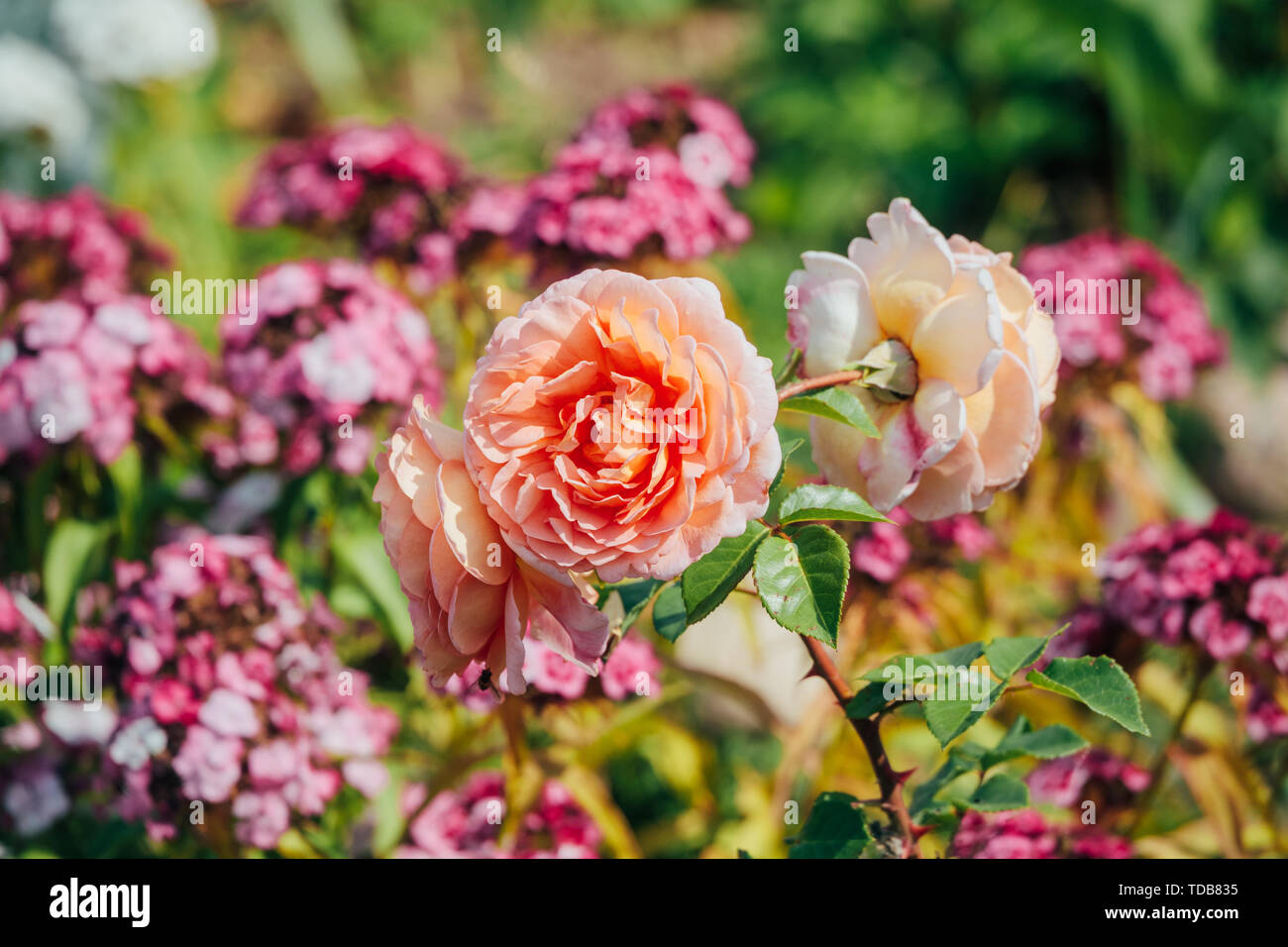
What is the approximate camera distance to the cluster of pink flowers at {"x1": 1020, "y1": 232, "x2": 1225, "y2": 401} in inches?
54.9

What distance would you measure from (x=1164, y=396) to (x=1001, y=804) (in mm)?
A: 943

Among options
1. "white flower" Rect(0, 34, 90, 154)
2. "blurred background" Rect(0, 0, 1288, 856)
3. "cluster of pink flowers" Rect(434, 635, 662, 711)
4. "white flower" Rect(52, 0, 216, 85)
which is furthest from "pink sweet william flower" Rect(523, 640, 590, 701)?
"white flower" Rect(0, 34, 90, 154)

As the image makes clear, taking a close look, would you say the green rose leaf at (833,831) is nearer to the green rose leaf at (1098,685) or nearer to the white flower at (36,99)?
the green rose leaf at (1098,685)

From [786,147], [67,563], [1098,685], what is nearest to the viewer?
[1098,685]

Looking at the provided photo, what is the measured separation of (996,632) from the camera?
1.31m

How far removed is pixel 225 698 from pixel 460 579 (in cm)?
50

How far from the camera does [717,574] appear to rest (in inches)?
23.4

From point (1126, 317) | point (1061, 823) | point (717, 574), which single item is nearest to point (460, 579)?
point (717, 574)

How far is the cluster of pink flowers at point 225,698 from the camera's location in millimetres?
937

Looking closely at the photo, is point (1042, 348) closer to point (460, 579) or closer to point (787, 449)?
point (787, 449)

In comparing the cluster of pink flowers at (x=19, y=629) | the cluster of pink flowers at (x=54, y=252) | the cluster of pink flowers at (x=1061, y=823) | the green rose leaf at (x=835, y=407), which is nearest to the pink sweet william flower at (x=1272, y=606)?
the cluster of pink flowers at (x=1061, y=823)

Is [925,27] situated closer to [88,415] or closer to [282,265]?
[282,265]

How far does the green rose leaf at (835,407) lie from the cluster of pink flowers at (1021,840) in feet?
1.32

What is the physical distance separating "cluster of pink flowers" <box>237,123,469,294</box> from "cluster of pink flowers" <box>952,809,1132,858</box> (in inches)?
33.1
